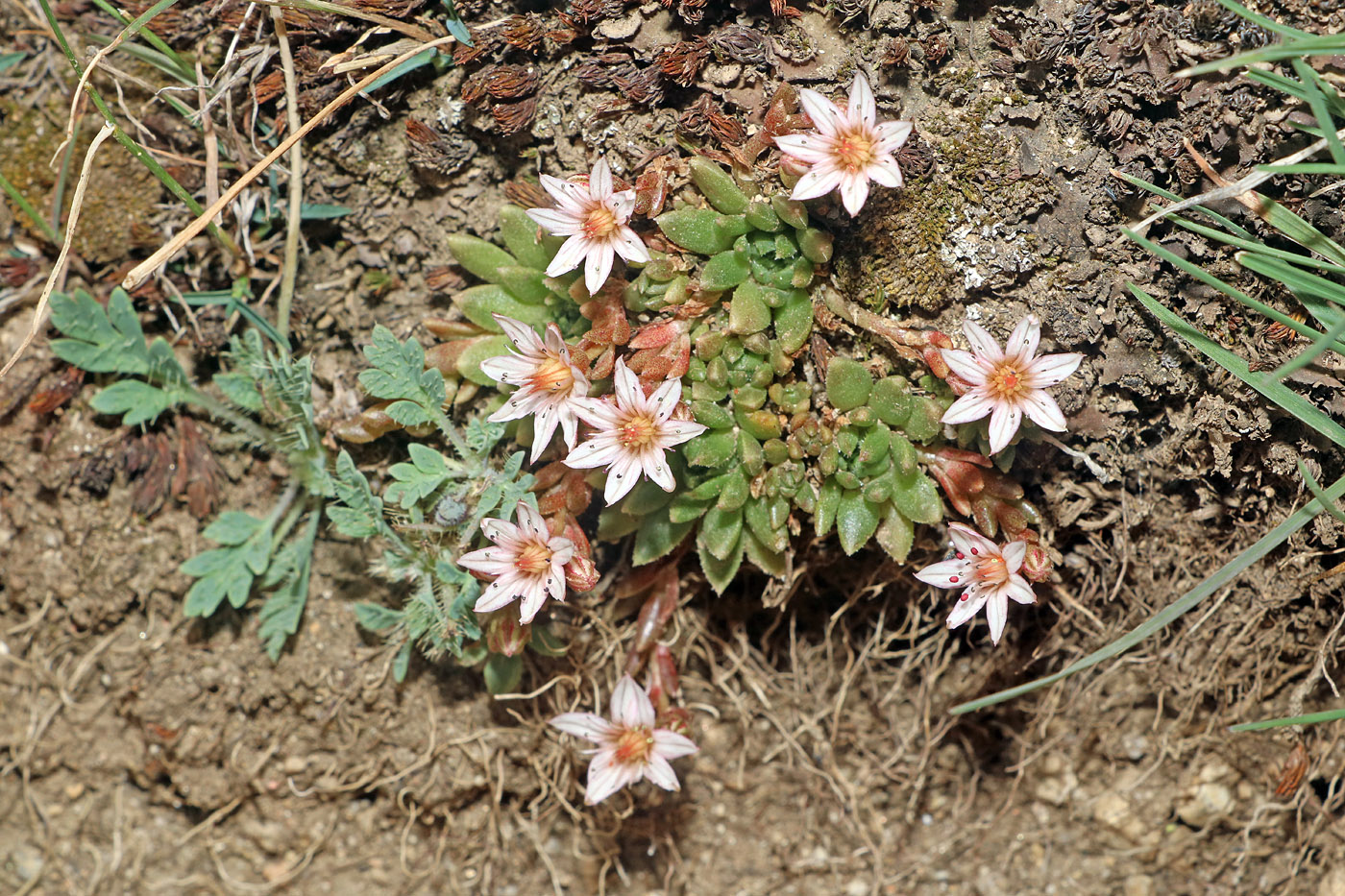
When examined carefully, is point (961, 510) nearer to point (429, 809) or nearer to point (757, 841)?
point (757, 841)

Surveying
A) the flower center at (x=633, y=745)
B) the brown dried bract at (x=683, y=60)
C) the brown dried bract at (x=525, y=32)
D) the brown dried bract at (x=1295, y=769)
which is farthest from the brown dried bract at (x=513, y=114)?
the brown dried bract at (x=1295, y=769)

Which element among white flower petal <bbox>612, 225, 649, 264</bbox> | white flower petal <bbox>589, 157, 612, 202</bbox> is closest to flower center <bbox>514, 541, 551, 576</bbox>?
white flower petal <bbox>612, 225, 649, 264</bbox>

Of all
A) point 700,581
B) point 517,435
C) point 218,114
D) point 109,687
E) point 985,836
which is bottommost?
point 985,836

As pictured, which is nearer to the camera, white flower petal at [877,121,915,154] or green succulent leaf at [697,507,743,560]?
white flower petal at [877,121,915,154]

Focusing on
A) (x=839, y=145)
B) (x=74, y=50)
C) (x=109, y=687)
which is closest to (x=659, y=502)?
(x=839, y=145)

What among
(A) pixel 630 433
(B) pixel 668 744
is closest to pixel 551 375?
(A) pixel 630 433

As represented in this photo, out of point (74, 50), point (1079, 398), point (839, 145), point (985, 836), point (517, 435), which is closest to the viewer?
point (839, 145)

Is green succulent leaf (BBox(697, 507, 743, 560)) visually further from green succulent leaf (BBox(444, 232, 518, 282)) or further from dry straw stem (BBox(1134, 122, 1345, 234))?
dry straw stem (BBox(1134, 122, 1345, 234))
